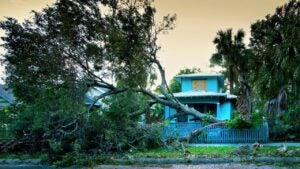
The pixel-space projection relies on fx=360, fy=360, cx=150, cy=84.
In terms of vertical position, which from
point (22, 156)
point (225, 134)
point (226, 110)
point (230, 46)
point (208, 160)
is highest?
point (230, 46)

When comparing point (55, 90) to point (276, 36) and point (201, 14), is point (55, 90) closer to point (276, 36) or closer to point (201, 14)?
point (201, 14)

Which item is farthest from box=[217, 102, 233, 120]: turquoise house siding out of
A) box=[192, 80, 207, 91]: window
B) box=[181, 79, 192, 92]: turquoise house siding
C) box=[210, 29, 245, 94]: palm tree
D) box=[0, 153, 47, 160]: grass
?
box=[0, 153, 47, 160]: grass

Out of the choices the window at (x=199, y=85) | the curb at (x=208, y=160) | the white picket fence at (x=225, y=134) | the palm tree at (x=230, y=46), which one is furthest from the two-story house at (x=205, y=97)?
the curb at (x=208, y=160)

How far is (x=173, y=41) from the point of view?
21.5 metres

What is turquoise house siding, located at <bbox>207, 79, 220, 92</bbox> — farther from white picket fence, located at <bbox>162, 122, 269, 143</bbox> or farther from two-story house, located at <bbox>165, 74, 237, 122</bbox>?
white picket fence, located at <bbox>162, 122, 269, 143</bbox>

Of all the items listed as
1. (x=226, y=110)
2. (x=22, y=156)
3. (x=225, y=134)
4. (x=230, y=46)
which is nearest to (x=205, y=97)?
(x=226, y=110)

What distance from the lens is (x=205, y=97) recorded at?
2794 cm

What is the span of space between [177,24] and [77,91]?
6.89 m

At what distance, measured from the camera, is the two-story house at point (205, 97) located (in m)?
27.9

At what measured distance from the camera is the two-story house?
27.9 m

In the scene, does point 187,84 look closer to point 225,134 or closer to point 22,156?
point 225,134

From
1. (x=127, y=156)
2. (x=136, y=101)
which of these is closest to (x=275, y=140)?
(x=136, y=101)

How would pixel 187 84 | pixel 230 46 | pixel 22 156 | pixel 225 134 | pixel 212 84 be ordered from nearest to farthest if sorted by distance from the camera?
pixel 22 156 < pixel 225 134 < pixel 230 46 < pixel 212 84 < pixel 187 84

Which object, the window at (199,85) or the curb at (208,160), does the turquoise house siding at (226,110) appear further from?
the curb at (208,160)
